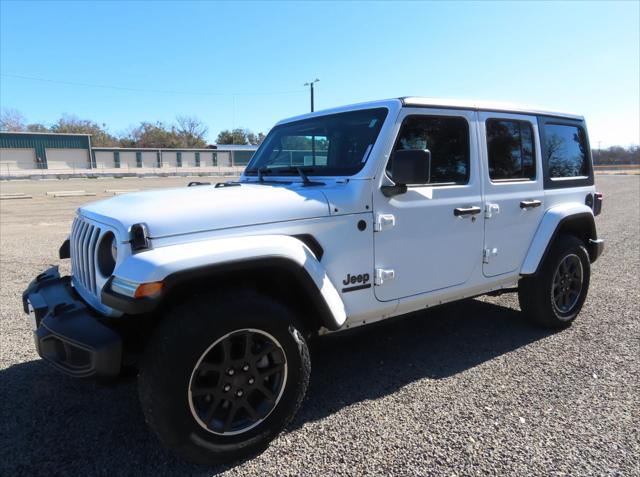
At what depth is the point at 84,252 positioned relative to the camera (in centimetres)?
276

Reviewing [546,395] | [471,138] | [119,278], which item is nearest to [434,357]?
[546,395]

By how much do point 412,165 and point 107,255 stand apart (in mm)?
1859

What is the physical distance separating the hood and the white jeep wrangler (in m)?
0.01

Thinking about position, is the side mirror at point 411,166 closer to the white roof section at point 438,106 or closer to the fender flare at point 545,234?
the white roof section at point 438,106

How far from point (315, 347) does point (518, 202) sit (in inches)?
85.0

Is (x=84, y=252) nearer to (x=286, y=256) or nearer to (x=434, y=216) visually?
(x=286, y=256)

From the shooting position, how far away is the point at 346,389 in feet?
10.7

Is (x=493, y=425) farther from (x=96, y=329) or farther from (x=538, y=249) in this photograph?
(x=96, y=329)

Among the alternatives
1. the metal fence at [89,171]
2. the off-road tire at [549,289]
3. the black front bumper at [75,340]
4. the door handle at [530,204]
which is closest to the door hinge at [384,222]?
the door handle at [530,204]

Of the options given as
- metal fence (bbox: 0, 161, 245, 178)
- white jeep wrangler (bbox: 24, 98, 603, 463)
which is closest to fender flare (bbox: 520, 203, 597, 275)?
white jeep wrangler (bbox: 24, 98, 603, 463)

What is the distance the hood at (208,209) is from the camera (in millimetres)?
2316

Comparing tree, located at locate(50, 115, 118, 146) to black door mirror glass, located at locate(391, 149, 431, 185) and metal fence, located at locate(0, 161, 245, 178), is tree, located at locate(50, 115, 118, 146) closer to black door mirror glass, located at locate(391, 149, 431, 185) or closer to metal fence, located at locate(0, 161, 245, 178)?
metal fence, located at locate(0, 161, 245, 178)

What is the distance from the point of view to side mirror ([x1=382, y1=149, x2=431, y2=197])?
9.05ft

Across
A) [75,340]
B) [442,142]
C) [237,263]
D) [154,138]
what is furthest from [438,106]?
[154,138]
